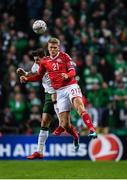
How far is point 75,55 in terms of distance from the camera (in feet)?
69.9

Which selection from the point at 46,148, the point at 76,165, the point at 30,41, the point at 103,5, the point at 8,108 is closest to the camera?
the point at 76,165

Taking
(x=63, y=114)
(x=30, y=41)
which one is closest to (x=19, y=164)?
(x=63, y=114)

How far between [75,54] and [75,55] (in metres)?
0.03

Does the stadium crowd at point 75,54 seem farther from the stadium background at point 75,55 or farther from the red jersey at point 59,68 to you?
the red jersey at point 59,68

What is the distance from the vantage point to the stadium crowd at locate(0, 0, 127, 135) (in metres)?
19.2

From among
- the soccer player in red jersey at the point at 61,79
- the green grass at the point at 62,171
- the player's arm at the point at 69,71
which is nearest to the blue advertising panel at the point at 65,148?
the green grass at the point at 62,171

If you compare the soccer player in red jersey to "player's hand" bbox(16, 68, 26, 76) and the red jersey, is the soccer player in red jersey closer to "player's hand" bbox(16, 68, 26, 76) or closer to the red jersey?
the red jersey

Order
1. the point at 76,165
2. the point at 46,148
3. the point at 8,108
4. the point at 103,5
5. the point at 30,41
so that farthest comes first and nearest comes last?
the point at 103,5 → the point at 30,41 → the point at 8,108 → the point at 46,148 → the point at 76,165

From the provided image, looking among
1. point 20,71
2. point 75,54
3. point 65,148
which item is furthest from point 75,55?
point 20,71

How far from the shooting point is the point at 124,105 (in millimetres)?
19438

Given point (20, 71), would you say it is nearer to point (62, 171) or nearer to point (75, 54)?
point (62, 171)

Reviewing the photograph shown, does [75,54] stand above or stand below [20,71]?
above

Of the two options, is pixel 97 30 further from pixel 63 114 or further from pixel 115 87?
pixel 63 114

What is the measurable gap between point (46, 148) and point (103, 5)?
7371 mm
